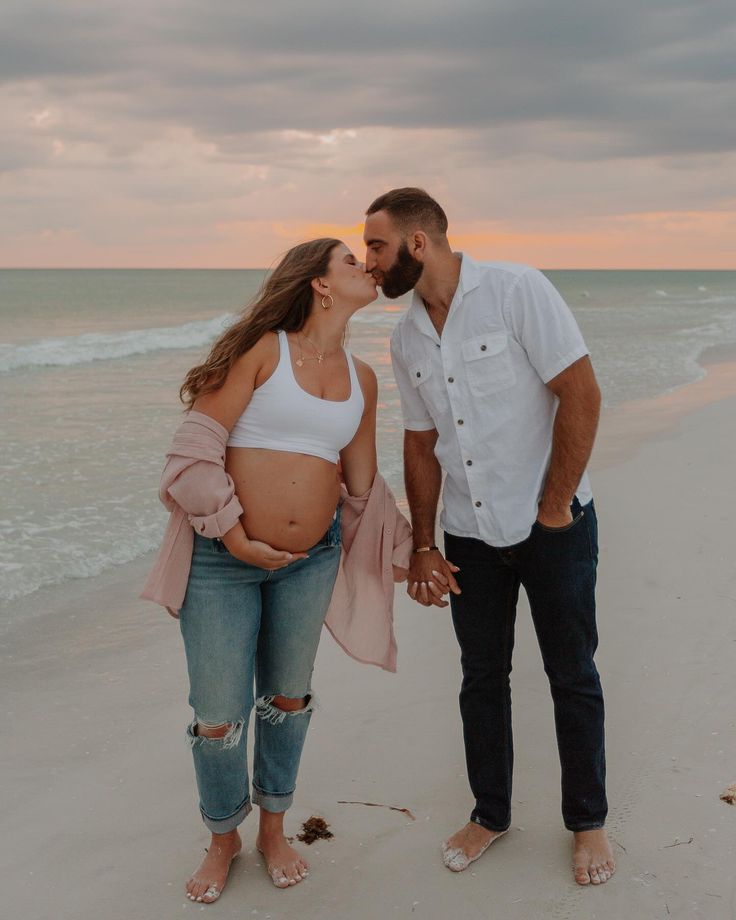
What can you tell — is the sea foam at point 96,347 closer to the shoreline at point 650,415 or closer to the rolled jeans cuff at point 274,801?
the shoreline at point 650,415

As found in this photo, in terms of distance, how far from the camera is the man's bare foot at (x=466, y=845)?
3.13 meters

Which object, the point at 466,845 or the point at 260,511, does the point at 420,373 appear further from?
the point at 466,845

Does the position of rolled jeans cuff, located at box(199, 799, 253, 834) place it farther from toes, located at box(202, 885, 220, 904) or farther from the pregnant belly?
the pregnant belly

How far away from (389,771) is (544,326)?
1.88 metres

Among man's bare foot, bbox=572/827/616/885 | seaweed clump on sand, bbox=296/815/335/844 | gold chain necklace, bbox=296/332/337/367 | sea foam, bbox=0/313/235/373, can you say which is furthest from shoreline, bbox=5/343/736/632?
sea foam, bbox=0/313/235/373

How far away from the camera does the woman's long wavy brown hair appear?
2812mm

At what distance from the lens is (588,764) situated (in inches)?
122

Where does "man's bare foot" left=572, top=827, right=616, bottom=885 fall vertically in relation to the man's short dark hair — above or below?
below

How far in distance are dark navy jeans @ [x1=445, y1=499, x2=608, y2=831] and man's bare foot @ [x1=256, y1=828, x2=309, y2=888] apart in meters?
0.62

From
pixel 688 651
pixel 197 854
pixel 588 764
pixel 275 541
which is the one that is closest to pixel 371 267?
pixel 275 541

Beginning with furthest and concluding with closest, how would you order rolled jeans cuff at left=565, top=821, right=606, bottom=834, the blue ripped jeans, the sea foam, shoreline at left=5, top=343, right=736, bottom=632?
the sea foam < shoreline at left=5, top=343, right=736, bottom=632 < rolled jeans cuff at left=565, top=821, right=606, bottom=834 < the blue ripped jeans

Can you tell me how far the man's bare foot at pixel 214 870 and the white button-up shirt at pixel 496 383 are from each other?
50.9 inches

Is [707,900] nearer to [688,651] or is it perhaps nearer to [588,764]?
[588,764]

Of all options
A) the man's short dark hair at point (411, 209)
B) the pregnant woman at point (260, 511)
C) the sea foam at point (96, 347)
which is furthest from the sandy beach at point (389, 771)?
the sea foam at point (96, 347)
